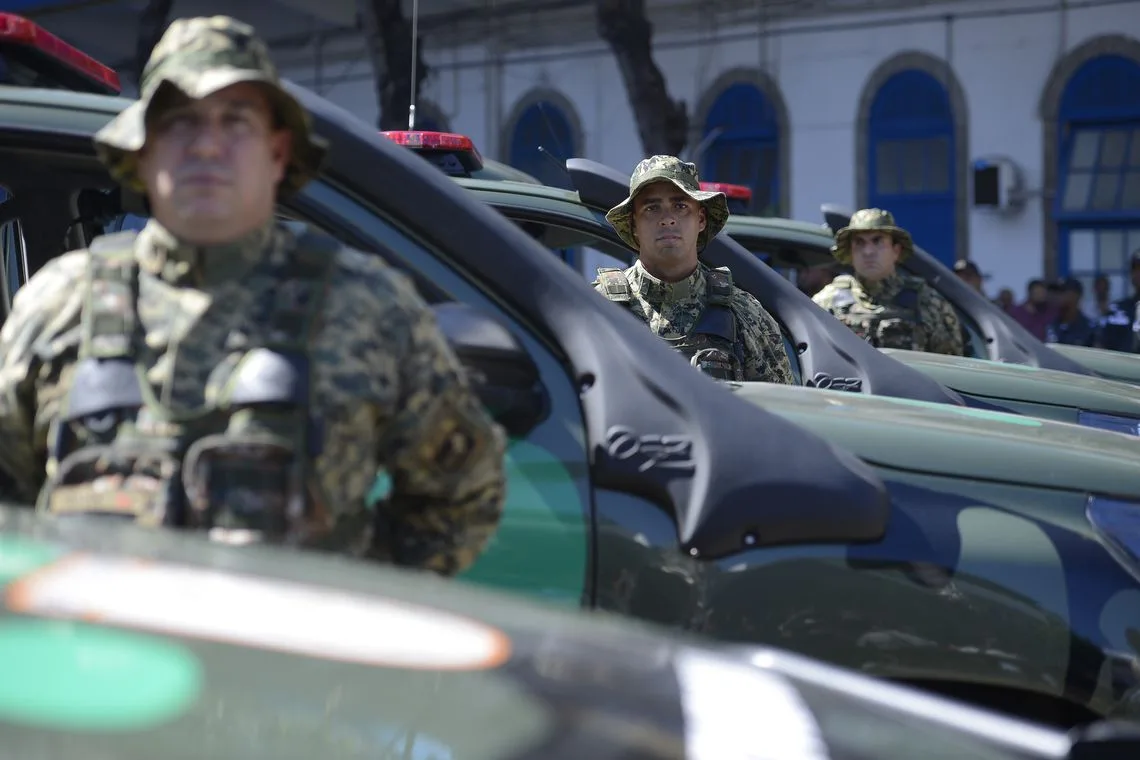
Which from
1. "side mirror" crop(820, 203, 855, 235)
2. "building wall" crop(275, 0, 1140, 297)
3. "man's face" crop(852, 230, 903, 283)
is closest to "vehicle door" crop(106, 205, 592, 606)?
"man's face" crop(852, 230, 903, 283)

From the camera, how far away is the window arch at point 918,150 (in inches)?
660

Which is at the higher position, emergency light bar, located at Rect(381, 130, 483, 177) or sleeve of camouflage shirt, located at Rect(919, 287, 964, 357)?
emergency light bar, located at Rect(381, 130, 483, 177)

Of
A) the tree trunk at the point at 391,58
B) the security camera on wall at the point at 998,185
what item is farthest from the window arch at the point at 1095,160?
the tree trunk at the point at 391,58

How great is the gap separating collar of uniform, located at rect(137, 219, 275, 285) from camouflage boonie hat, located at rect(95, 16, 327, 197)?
0.13 meters

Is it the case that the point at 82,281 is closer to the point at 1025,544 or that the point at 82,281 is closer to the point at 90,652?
the point at 90,652

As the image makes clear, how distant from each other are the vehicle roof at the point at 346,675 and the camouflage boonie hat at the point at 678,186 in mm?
2700

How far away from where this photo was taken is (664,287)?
4227 mm

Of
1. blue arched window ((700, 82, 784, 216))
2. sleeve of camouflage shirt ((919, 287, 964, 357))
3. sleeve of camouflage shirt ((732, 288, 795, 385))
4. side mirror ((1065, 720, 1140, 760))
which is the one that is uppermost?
blue arched window ((700, 82, 784, 216))

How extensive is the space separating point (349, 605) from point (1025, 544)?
1.45 meters

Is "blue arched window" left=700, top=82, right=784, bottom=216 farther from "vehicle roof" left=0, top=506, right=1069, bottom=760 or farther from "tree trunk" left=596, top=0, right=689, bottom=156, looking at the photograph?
"vehicle roof" left=0, top=506, right=1069, bottom=760

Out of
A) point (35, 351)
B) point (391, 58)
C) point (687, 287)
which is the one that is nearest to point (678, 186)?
point (687, 287)

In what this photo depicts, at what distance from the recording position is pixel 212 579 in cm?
118

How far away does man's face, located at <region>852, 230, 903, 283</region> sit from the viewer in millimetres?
6281

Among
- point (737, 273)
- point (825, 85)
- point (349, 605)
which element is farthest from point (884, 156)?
point (349, 605)
